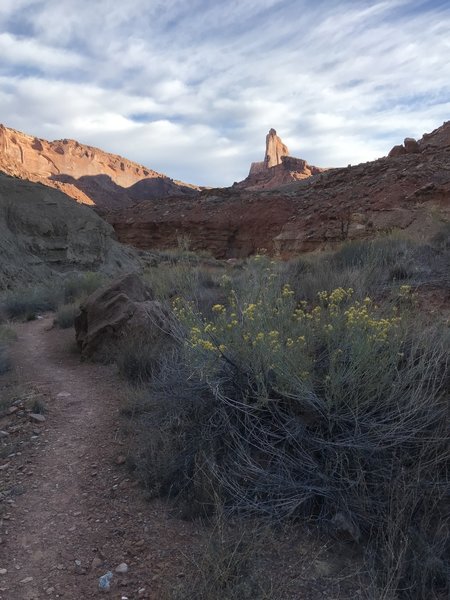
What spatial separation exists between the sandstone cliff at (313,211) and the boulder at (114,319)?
9414mm

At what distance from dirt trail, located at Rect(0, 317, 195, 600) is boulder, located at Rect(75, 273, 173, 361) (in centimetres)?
160

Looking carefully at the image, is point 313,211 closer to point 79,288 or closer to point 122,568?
point 79,288

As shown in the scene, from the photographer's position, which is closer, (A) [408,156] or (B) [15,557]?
(B) [15,557]

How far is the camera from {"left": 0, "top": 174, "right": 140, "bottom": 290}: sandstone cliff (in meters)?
14.2

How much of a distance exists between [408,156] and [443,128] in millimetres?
6034

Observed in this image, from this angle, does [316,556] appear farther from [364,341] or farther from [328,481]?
[364,341]

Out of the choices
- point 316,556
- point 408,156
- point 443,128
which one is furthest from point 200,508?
point 443,128

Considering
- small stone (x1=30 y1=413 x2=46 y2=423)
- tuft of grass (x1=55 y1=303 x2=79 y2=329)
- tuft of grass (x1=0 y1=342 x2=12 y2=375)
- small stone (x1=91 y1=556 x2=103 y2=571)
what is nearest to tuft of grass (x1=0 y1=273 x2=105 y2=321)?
tuft of grass (x1=55 y1=303 x2=79 y2=329)

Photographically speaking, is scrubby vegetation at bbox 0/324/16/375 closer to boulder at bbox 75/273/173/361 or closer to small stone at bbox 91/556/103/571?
boulder at bbox 75/273/173/361

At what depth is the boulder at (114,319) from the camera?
20.8 ft

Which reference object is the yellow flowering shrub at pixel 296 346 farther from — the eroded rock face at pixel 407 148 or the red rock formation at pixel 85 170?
the red rock formation at pixel 85 170

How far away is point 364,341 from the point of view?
10.7ft

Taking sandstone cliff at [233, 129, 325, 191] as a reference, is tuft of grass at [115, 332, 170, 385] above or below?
below

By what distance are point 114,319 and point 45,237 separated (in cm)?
1053
